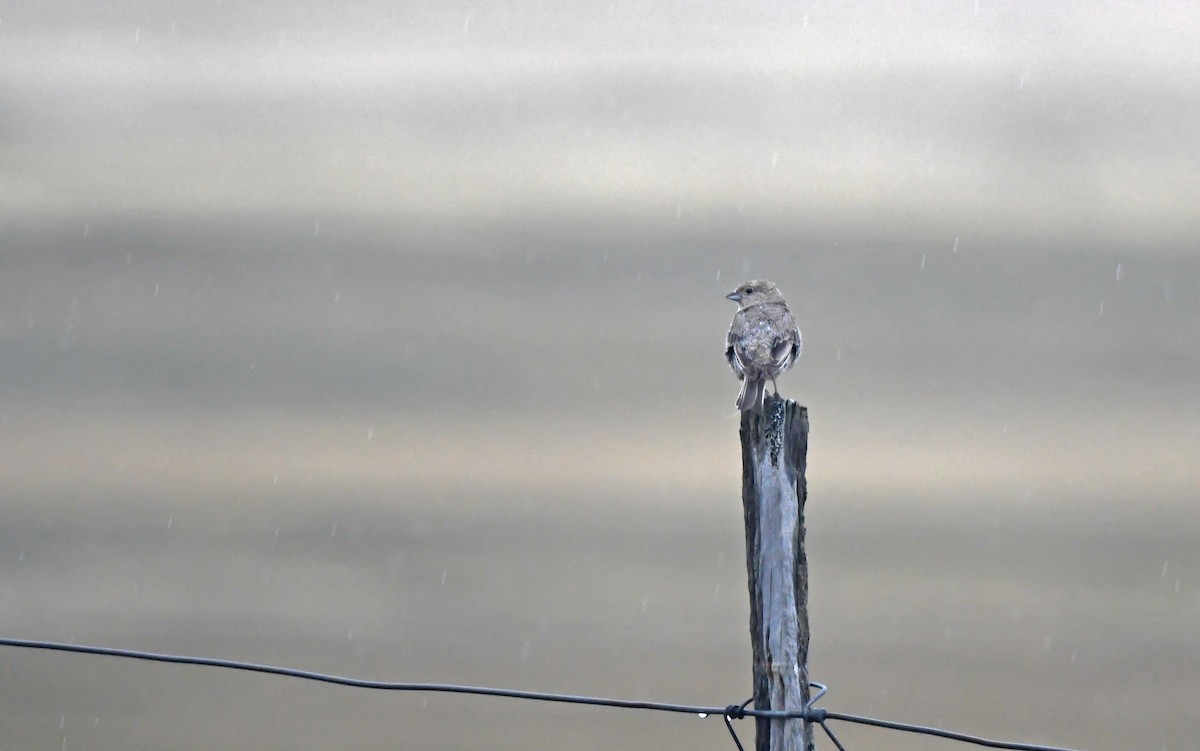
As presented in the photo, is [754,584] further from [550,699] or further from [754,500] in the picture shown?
[550,699]

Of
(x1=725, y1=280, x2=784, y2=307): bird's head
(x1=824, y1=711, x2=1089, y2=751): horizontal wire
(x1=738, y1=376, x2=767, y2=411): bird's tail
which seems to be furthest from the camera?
(x1=725, y1=280, x2=784, y2=307): bird's head

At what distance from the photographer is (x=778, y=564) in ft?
15.2

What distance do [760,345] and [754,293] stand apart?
5.71 feet

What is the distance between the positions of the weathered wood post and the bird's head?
17.7 ft

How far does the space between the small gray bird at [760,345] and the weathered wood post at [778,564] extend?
361 centimetres

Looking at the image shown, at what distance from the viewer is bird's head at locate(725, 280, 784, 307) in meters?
10.1

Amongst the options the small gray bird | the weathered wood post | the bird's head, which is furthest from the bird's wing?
the weathered wood post

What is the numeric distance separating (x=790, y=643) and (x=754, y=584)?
278 mm

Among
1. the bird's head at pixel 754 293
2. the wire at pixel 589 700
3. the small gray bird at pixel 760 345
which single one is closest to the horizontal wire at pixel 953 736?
the wire at pixel 589 700

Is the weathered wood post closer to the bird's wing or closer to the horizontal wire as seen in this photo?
the horizontal wire

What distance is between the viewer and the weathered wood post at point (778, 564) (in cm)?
463

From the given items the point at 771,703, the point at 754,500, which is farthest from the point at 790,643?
the point at 754,500

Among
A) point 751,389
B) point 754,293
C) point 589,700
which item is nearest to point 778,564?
point 589,700

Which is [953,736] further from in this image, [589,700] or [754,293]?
[754,293]
